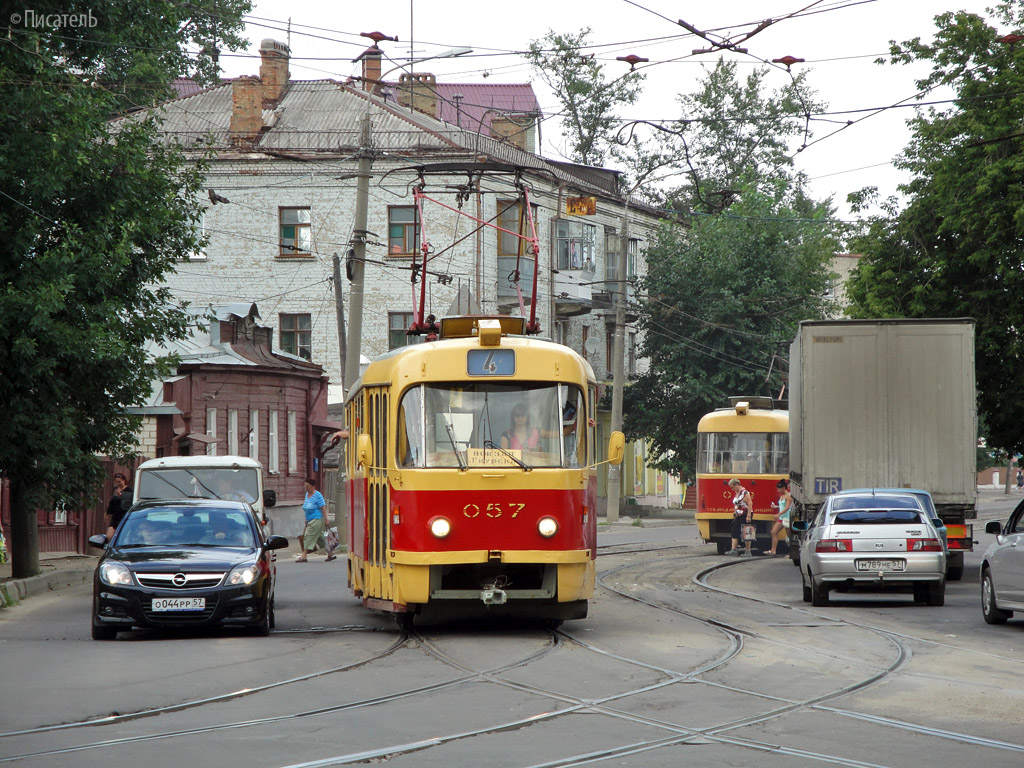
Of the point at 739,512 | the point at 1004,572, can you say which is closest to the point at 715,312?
the point at 739,512

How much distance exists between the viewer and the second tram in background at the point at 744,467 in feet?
111

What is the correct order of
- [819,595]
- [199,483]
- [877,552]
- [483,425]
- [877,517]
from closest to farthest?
A: [483,425]
[877,552]
[877,517]
[819,595]
[199,483]

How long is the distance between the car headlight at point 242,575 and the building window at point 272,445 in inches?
1169

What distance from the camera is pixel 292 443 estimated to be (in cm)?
4481

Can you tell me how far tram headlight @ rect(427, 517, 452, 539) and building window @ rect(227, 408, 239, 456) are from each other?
1134 inches

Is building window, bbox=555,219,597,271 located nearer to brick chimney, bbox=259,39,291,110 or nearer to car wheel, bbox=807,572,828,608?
brick chimney, bbox=259,39,291,110

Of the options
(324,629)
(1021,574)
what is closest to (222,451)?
(324,629)

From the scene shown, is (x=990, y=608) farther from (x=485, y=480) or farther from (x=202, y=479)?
(x=202, y=479)

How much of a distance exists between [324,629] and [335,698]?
18.2 ft

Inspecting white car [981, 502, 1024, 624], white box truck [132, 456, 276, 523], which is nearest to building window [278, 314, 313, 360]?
white box truck [132, 456, 276, 523]

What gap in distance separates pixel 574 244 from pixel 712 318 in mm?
6084

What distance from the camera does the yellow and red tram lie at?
45.7 ft

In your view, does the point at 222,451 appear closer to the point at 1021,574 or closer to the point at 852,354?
the point at 852,354

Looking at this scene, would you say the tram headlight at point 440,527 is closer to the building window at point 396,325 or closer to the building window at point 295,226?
the building window at point 396,325
